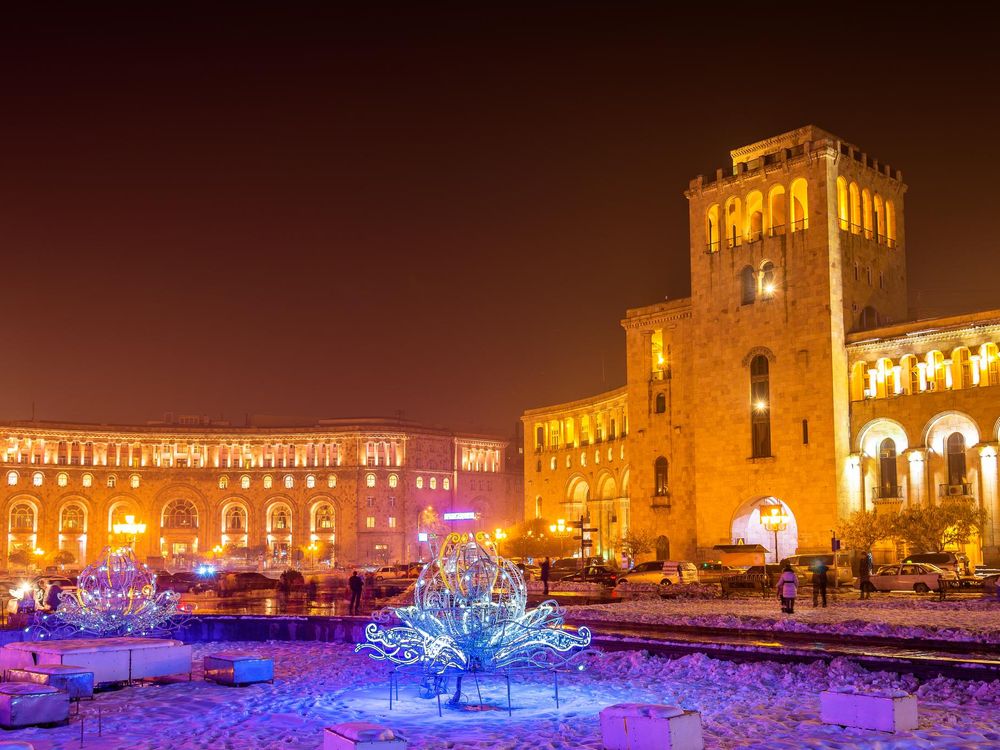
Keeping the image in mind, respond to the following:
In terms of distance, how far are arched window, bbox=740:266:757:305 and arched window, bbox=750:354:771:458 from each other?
2451 mm

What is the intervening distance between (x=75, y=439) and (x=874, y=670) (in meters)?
87.1

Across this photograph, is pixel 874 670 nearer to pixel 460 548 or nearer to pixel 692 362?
pixel 460 548

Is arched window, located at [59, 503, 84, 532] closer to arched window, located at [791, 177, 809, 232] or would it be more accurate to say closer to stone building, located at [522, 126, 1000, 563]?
stone building, located at [522, 126, 1000, 563]

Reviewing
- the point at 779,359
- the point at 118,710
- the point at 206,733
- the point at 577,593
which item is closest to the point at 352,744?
the point at 206,733

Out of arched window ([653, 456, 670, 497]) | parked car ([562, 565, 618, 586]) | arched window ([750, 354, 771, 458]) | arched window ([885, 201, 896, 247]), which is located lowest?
parked car ([562, 565, 618, 586])

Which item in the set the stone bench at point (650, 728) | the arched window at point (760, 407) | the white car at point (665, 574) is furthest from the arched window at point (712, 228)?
the stone bench at point (650, 728)

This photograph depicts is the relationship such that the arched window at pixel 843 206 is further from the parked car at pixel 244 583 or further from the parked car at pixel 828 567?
the parked car at pixel 244 583

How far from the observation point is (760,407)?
1695 inches

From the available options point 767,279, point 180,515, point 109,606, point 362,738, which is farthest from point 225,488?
point 362,738

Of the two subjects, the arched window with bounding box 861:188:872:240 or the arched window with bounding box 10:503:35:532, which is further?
the arched window with bounding box 10:503:35:532

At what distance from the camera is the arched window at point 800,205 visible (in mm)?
42500

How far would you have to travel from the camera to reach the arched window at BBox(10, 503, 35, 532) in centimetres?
8556

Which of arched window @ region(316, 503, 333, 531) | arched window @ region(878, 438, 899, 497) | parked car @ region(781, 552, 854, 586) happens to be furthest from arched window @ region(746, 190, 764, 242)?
arched window @ region(316, 503, 333, 531)

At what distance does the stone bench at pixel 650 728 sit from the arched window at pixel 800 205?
35404 mm
